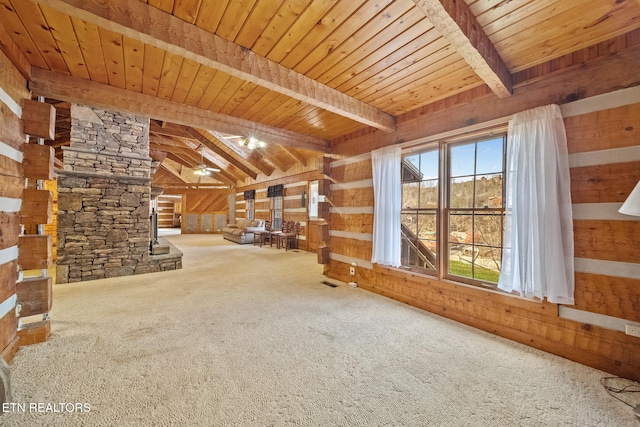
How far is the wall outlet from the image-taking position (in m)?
1.73

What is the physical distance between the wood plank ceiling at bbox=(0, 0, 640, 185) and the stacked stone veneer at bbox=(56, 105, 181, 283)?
2.38 m

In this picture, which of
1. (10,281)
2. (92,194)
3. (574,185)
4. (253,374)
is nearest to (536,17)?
(574,185)

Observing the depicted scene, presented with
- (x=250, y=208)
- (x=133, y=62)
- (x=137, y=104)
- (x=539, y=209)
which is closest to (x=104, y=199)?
(x=137, y=104)

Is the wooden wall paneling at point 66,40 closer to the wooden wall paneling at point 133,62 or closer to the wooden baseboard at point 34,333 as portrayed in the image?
the wooden wall paneling at point 133,62

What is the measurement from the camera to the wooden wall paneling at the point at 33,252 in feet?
6.68

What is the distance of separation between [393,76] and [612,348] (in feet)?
9.24

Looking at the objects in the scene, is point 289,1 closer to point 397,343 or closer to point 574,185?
point 574,185

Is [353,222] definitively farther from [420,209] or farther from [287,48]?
[287,48]

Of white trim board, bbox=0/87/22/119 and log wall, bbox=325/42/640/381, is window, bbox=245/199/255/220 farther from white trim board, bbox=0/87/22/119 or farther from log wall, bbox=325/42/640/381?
log wall, bbox=325/42/640/381

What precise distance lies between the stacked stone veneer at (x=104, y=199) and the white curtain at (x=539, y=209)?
5.55m

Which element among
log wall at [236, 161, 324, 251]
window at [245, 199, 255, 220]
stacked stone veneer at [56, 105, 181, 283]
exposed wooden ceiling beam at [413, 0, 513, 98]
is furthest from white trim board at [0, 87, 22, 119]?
window at [245, 199, 255, 220]

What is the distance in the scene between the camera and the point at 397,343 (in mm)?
2227

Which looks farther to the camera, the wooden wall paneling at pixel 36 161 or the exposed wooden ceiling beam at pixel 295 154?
the exposed wooden ceiling beam at pixel 295 154

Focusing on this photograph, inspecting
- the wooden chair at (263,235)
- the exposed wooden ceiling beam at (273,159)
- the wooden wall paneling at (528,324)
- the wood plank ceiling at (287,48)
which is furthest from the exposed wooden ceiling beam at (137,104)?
the wooden chair at (263,235)
